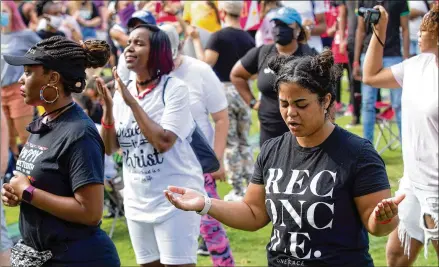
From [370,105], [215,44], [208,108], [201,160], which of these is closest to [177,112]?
[201,160]

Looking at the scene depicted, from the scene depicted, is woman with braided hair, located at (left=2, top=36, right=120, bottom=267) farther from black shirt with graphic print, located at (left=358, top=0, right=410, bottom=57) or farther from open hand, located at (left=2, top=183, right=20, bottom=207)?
black shirt with graphic print, located at (left=358, top=0, right=410, bottom=57)

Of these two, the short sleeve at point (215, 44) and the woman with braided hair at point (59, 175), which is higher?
the woman with braided hair at point (59, 175)

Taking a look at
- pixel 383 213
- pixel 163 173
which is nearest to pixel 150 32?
pixel 163 173

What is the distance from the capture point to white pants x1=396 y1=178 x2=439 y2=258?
524cm

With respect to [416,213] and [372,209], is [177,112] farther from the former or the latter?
[372,209]

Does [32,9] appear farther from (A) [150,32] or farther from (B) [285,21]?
(A) [150,32]

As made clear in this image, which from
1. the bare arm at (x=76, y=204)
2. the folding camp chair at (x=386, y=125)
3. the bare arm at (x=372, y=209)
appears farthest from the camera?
the folding camp chair at (x=386, y=125)

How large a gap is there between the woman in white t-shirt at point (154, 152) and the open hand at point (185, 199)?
4.30 ft

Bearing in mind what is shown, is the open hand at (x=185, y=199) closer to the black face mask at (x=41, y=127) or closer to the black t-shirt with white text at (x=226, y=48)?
the black face mask at (x=41, y=127)

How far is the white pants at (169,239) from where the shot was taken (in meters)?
5.50

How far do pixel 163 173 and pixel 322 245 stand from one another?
5.98 feet

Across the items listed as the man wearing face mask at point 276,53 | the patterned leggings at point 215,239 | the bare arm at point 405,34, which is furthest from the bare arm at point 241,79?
the bare arm at point 405,34

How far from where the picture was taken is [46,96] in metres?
4.54

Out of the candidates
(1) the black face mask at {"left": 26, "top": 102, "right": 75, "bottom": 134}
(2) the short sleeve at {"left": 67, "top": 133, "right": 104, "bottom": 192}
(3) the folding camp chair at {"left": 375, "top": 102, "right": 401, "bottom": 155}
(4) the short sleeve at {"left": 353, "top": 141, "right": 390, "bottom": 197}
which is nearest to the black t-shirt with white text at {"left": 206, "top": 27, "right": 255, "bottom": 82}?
(3) the folding camp chair at {"left": 375, "top": 102, "right": 401, "bottom": 155}
